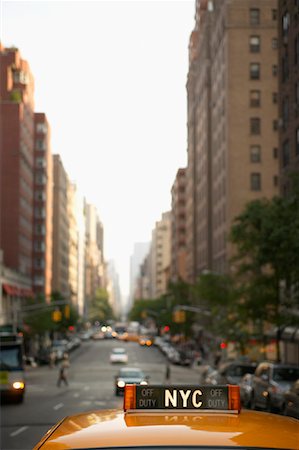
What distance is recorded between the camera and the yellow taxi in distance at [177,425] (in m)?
4.11

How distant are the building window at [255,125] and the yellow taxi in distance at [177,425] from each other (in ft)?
292

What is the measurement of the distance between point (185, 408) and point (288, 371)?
23895mm

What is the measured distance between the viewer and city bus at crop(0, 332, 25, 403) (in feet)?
116

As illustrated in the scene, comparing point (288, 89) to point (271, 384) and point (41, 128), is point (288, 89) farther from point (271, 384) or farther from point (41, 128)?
point (41, 128)

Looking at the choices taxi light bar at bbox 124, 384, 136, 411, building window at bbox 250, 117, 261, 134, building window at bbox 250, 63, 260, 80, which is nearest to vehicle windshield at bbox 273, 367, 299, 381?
taxi light bar at bbox 124, 384, 136, 411

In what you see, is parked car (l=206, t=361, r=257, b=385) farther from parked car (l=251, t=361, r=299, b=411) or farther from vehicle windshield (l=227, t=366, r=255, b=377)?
parked car (l=251, t=361, r=299, b=411)

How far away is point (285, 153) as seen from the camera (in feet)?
195

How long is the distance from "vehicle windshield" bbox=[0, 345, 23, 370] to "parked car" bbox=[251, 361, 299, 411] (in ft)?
37.2

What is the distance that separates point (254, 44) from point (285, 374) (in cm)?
7136

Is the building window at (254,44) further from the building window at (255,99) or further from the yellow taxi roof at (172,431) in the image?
the yellow taxi roof at (172,431)

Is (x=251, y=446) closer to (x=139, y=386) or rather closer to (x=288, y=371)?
(x=139, y=386)

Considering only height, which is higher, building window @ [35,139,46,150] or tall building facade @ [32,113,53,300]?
building window @ [35,139,46,150]

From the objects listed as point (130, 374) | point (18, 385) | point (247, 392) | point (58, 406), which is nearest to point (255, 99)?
point (130, 374)

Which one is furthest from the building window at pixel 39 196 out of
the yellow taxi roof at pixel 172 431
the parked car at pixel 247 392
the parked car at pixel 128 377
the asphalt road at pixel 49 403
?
the yellow taxi roof at pixel 172 431
